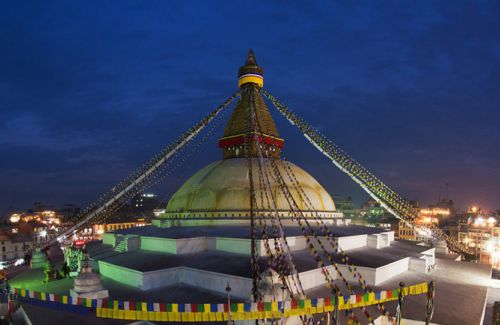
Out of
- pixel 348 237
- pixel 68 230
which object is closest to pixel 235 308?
pixel 348 237

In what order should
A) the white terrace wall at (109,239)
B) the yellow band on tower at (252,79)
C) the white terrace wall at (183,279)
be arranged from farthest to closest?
1. the yellow band on tower at (252,79)
2. the white terrace wall at (109,239)
3. the white terrace wall at (183,279)

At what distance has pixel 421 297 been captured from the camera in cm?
1105

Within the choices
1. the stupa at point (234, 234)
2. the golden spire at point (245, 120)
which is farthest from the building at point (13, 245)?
the golden spire at point (245, 120)

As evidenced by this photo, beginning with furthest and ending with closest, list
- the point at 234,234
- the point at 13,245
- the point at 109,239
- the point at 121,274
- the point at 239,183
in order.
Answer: the point at 13,245 → the point at 109,239 → the point at 239,183 → the point at 234,234 → the point at 121,274

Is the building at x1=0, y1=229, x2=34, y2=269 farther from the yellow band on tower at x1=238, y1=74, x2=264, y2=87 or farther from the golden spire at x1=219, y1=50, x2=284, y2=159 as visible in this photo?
the yellow band on tower at x1=238, y1=74, x2=264, y2=87

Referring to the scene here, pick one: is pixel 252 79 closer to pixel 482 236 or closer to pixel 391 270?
pixel 391 270

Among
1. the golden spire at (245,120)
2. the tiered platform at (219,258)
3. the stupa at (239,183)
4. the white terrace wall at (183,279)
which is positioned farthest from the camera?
the golden spire at (245,120)

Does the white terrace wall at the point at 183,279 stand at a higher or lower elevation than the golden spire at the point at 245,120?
lower

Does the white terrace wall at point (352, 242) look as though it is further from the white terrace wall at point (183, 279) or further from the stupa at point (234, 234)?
the white terrace wall at point (183, 279)

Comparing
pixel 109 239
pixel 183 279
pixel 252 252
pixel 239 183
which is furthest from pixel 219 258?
pixel 109 239

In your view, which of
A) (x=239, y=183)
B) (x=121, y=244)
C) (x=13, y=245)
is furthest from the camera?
(x=13, y=245)

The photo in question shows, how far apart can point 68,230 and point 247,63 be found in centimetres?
1466

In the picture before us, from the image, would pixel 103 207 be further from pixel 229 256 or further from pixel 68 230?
pixel 229 256

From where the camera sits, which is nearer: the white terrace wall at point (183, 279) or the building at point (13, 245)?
the white terrace wall at point (183, 279)
